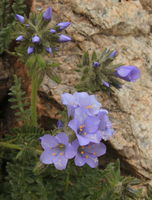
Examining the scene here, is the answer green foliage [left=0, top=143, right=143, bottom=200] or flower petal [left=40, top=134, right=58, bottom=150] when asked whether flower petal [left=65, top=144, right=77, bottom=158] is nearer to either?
flower petal [left=40, top=134, right=58, bottom=150]

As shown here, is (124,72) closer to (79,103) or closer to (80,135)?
(79,103)

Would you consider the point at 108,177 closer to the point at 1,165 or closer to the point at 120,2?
the point at 1,165

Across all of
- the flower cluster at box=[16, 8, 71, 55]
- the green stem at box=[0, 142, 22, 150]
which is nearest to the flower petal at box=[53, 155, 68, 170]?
the green stem at box=[0, 142, 22, 150]

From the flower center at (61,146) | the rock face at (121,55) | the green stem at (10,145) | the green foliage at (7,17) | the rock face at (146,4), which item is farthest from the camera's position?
the rock face at (146,4)

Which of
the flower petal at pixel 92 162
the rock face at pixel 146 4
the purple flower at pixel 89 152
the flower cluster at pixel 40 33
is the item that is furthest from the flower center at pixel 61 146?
the rock face at pixel 146 4

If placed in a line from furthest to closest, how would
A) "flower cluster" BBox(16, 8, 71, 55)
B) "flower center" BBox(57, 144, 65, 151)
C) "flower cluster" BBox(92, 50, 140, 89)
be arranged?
"flower cluster" BBox(92, 50, 140, 89) → "flower cluster" BBox(16, 8, 71, 55) → "flower center" BBox(57, 144, 65, 151)

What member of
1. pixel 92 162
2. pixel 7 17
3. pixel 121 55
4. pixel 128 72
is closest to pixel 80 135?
pixel 92 162

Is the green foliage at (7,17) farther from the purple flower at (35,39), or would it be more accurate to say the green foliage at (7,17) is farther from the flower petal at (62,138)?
the flower petal at (62,138)

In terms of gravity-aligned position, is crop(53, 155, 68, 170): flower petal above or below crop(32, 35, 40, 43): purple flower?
below
